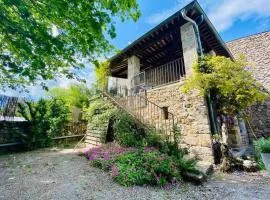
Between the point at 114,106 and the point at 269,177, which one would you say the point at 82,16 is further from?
the point at 269,177

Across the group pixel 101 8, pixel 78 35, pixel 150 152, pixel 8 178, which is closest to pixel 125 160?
pixel 150 152

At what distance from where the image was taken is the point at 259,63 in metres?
11.6

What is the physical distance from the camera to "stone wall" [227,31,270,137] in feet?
30.2

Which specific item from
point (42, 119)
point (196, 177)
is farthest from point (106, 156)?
point (42, 119)

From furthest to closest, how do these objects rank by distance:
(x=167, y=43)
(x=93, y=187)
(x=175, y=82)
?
1. (x=167, y=43)
2. (x=175, y=82)
3. (x=93, y=187)

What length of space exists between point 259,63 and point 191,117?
914cm

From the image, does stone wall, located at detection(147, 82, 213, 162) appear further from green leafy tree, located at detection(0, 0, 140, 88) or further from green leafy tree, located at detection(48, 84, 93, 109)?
green leafy tree, located at detection(48, 84, 93, 109)

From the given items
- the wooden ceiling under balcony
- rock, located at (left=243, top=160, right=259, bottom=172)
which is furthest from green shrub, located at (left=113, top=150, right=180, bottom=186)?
the wooden ceiling under balcony

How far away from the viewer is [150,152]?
4.50 metres

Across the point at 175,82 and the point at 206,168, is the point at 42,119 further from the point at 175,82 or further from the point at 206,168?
the point at 206,168

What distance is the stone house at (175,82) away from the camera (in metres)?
5.61

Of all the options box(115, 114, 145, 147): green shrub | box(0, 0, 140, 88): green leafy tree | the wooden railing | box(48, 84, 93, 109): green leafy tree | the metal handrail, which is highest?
box(48, 84, 93, 109): green leafy tree

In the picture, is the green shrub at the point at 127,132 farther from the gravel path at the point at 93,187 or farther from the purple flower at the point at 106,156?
the gravel path at the point at 93,187

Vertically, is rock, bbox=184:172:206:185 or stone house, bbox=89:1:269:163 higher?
stone house, bbox=89:1:269:163
